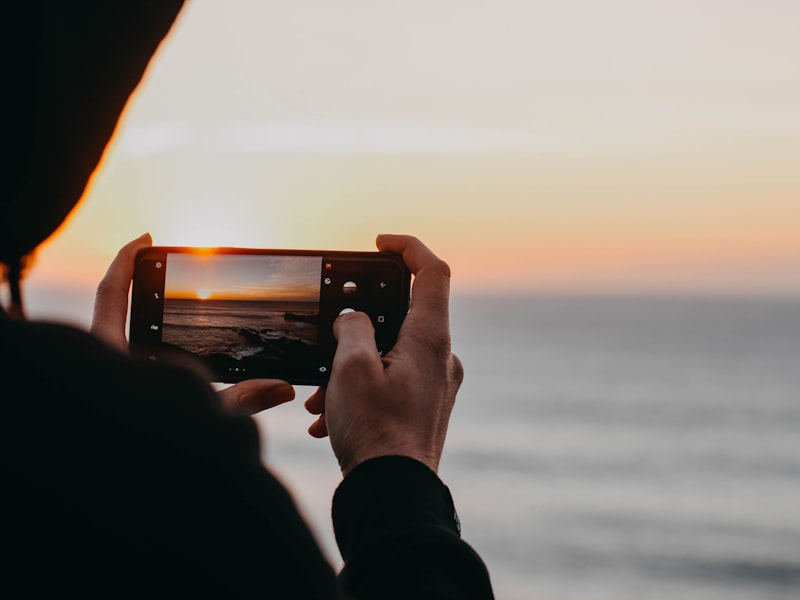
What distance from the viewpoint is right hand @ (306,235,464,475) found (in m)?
1.45

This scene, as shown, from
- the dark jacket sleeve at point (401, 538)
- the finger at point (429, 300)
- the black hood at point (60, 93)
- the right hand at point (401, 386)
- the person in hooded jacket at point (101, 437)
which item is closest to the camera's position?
the person in hooded jacket at point (101, 437)

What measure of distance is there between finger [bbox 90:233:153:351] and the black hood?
0.97 m

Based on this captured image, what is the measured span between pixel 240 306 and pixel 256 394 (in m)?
0.25

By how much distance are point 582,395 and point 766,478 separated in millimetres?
11344

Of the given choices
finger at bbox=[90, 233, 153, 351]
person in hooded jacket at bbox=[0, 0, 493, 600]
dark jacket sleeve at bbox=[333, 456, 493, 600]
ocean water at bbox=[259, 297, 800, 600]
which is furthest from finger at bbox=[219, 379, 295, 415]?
ocean water at bbox=[259, 297, 800, 600]

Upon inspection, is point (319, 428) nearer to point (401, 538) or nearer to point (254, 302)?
point (254, 302)

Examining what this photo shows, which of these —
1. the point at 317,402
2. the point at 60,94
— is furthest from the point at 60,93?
the point at 317,402

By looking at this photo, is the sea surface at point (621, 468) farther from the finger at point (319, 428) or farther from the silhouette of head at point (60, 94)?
the finger at point (319, 428)

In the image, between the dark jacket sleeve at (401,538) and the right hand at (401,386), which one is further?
the right hand at (401,386)

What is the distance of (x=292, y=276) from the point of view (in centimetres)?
205

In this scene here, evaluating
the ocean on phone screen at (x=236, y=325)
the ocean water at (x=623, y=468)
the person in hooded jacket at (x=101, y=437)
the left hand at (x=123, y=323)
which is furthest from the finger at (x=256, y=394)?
the ocean water at (x=623, y=468)

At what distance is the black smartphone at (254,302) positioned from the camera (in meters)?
1.97

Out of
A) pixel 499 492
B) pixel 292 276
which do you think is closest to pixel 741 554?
pixel 499 492

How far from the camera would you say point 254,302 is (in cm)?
203
